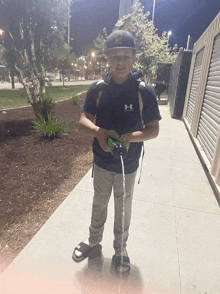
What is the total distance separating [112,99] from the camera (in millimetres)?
1948

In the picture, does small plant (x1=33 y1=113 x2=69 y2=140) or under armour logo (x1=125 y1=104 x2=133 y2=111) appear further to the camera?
small plant (x1=33 y1=113 x2=69 y2=140)

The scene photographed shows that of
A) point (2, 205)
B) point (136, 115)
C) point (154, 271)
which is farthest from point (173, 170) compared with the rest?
point (2, 205)

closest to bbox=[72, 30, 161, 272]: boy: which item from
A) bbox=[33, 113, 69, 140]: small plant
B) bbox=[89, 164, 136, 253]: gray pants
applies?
bbox=[89, 164, 136, 253]: gray pants

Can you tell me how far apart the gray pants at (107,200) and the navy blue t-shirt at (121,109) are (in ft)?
0.35

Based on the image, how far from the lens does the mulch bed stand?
292 cm

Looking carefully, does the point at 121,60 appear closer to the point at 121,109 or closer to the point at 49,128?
the point at 121,109

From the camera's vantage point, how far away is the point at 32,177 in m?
4.43

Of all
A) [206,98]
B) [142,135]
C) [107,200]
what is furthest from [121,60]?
[206,98]

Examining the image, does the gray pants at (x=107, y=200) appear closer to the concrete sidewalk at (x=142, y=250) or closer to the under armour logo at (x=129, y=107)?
the concrete sidewalk at (x=142, y=250)

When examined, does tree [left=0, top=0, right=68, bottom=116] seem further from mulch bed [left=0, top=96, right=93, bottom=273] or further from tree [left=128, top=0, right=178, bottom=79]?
tree [left=128, top=0, right=178, bottom=79]

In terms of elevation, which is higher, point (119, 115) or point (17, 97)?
point (119, 115)

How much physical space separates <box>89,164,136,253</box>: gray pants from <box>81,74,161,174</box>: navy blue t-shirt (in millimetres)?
108

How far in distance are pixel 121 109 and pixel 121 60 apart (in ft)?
1.43

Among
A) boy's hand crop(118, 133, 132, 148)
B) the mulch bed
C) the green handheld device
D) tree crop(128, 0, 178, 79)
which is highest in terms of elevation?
tree crop(128, 0, 178, 79)
